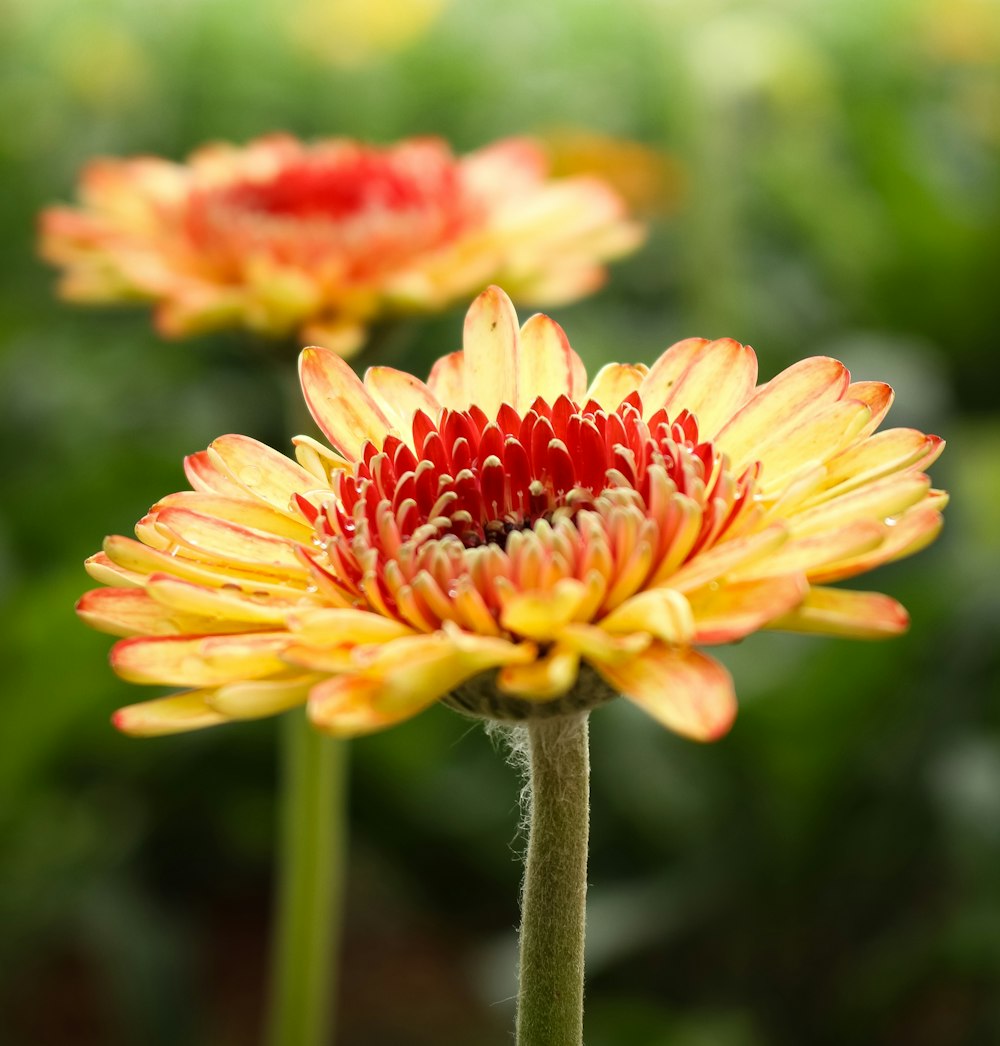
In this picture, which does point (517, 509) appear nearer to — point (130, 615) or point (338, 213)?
point (130, 615)

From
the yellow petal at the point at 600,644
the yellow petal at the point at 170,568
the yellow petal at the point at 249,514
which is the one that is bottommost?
the yellow petal at the point at 600,644

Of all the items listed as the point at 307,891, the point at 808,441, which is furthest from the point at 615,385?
the point at 307,891

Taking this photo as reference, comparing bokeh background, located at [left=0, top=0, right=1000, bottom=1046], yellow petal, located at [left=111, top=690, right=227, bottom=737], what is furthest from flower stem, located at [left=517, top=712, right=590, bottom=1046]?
bokeh background, located at [left=0, top=0, right=1000, bottom=1046]

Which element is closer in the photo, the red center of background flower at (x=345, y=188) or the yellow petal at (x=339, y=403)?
the yellow petal at (x=339, y=403)

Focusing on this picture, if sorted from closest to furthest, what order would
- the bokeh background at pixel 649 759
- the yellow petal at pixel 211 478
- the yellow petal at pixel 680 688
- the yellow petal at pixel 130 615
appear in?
the yellow petal at pixel 680 688 < the yellow petal at pixel 130 615 < the yellow petal at pixel 211 478 < the bokeh background at pixel 649 759

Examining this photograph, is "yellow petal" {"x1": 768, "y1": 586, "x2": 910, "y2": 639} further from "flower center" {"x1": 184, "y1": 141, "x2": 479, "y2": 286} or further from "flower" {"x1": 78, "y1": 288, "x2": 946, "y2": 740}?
"flower center" {"x1": 184, "y1": 141, "x2": 479, "y2": 286}

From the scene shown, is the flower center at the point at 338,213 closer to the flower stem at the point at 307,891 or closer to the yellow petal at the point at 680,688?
the flower stem at the point at 307,891

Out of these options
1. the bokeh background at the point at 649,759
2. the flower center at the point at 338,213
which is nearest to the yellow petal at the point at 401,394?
the bokeh background at the point at 649,759

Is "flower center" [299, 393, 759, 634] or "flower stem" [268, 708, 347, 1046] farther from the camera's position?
"flower stem" [268, 708, 347, 1046]

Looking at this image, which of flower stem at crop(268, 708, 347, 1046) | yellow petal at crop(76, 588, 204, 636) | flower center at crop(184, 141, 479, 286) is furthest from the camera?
flower center at crop(184, 141, 479, 286)
